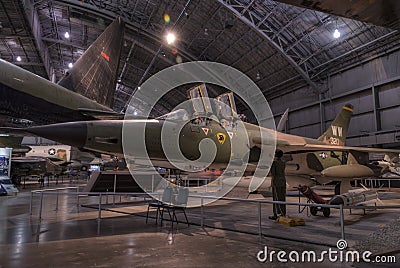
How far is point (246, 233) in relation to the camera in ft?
18.2

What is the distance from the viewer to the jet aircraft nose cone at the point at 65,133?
5336 millimetres

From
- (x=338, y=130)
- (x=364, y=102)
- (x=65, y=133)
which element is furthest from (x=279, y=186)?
(x=364, y=102)

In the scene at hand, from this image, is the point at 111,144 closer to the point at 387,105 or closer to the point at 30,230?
the point at 30,230

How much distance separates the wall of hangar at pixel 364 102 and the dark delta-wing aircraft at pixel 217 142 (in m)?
7.39

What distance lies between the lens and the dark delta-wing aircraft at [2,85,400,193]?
5.57m

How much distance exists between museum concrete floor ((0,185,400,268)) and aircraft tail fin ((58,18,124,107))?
542cm

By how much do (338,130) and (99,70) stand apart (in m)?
12.0

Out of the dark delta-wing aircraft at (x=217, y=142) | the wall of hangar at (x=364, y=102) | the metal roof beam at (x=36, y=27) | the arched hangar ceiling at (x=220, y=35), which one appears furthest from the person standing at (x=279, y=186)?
the metal roof beam at (x=36, y=27)

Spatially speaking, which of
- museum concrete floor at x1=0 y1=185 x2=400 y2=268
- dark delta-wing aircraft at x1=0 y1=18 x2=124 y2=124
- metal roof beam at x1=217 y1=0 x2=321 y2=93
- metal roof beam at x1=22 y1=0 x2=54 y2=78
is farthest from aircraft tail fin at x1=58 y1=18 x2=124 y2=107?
metal roof beam at x1=22 y1=0 x2=54 y2=78

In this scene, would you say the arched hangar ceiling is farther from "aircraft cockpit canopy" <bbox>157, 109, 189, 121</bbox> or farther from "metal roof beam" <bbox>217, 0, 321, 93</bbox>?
"aircraft cockpit canopy" <bbox>157, 109, 189, 121</bbox>

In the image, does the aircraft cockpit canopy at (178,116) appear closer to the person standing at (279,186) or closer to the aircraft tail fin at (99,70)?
the person standing at (279,186)

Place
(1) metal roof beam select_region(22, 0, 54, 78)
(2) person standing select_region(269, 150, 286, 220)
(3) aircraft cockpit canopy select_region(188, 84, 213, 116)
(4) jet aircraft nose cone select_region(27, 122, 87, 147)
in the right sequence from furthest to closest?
(1) metal roof beam select_region(22, 0, 54, 78)
(3) aircraft cockpit canopy select_region(188, 84, 213, 116)
(2) person standing select_region(269, 150, 286, 220)
(4) jet aircraft nose cone select_region(27, 122, 87, 147)

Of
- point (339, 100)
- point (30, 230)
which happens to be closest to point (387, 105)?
point (339, 100)

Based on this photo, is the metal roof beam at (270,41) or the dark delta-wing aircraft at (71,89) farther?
the metal roof beam at (270,41)
